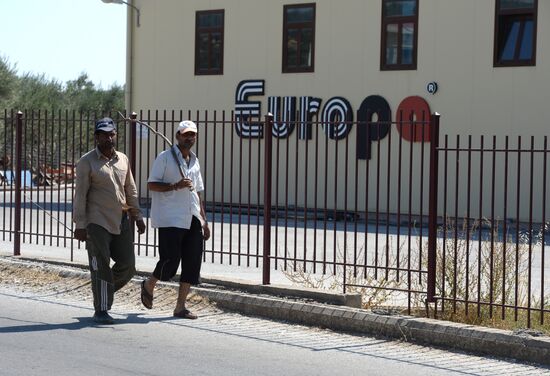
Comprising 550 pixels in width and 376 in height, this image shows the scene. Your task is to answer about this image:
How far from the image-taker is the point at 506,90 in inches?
950

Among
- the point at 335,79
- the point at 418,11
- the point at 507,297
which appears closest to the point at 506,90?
the point at 418,11

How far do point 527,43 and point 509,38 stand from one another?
0.46 metres

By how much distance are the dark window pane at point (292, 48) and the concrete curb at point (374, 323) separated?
15.9 m

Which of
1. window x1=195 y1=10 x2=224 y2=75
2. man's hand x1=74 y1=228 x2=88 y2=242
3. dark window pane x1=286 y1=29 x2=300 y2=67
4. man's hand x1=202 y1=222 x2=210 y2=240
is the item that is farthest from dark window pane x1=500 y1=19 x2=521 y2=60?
man's hand x1=74 y1=228 x2=88 y2=242

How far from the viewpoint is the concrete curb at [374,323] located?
9.09 m

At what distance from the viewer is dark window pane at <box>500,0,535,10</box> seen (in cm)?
2361

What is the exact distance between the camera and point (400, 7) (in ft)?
84.3

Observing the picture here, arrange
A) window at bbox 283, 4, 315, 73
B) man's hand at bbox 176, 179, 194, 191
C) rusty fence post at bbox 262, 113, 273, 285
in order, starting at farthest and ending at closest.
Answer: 1. window at bbox 283, 4, 315, 73
2. rusty fence post at bbox 262, 113, 273, 285
3. man's hand at bbox 176, 179, 194, 191

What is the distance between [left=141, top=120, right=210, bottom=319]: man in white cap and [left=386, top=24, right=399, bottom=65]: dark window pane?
51.4 feet

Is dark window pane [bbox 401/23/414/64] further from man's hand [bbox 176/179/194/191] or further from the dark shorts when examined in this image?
man's hand [bbox 176/179/194/191]

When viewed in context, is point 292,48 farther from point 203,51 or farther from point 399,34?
point 399,34

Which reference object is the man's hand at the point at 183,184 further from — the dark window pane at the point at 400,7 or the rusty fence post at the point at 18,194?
the dark window pane at the point at 400,7

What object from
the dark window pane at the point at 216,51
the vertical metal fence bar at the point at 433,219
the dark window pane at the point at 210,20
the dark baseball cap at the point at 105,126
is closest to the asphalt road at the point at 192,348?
the vertical metal fence bar at the point at 433,219

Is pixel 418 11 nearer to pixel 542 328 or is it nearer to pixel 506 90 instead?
pixel 506 90
